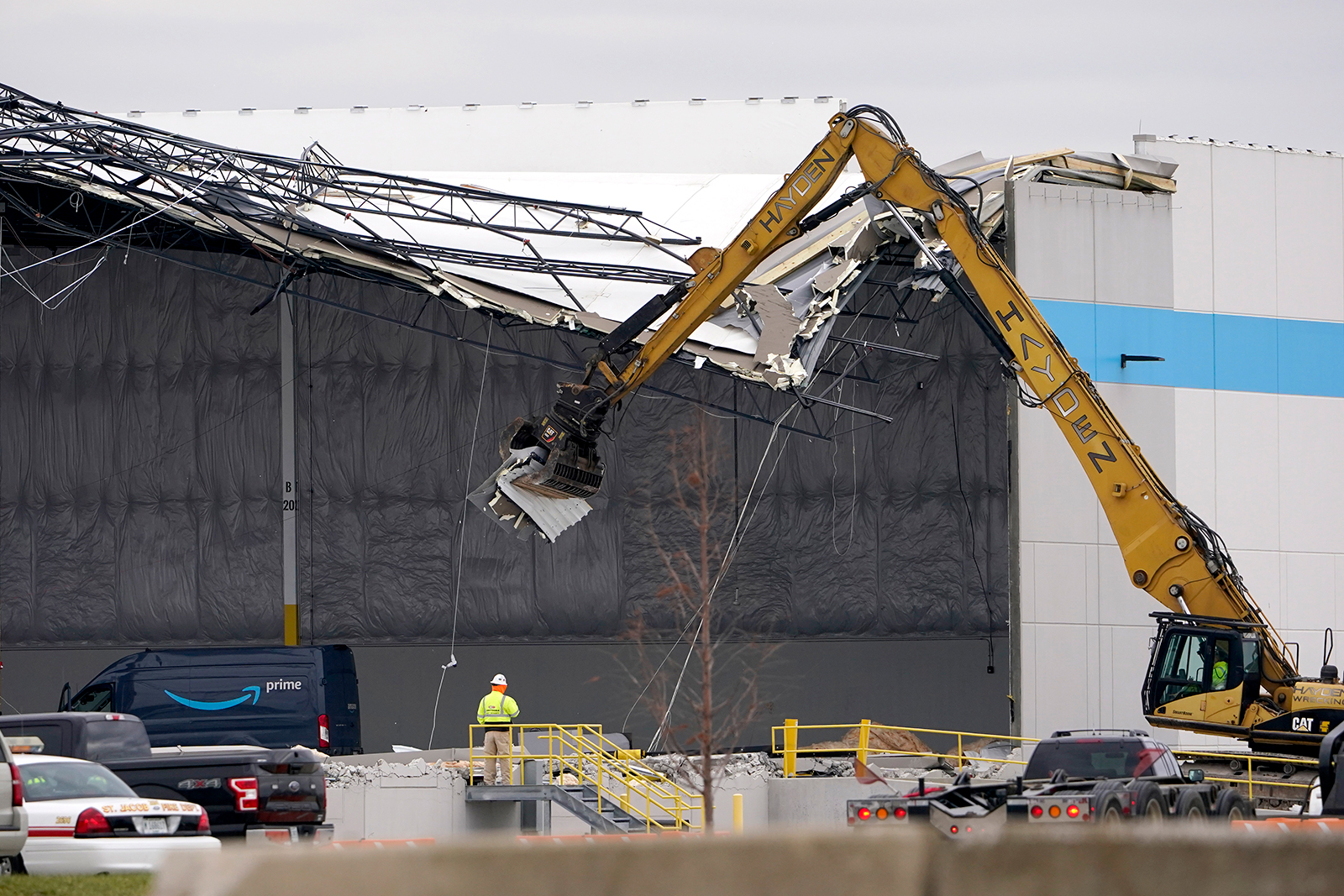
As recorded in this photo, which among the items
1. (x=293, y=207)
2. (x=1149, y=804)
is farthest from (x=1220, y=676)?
(x=293, y=207)

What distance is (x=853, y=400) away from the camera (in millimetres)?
35938

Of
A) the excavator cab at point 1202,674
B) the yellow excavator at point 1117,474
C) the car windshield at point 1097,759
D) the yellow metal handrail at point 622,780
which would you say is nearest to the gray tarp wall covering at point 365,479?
the yellow metal handrail at point 622,780

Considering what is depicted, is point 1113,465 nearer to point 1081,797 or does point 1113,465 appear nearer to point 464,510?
point 1081,797

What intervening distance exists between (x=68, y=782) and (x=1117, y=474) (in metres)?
12.7

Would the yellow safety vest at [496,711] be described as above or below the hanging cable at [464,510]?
below

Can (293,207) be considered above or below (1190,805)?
above

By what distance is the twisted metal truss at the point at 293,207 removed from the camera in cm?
2488

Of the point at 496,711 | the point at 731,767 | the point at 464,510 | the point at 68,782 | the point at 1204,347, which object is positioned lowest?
the point at 731,767

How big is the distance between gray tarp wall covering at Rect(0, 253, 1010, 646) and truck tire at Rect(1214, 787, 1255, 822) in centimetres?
1982

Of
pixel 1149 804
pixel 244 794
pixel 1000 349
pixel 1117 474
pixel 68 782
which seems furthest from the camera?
pixel 1000 349

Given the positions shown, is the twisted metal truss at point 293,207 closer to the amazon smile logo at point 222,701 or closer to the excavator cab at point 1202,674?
the amazon smile logo at point 222,701

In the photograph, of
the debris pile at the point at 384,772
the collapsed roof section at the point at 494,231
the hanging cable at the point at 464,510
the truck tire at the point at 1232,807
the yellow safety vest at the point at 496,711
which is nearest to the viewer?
the truck tire at the point at 1232,807

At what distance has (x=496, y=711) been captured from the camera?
2278cm

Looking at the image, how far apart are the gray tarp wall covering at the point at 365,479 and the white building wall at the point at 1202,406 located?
7.14 meters
